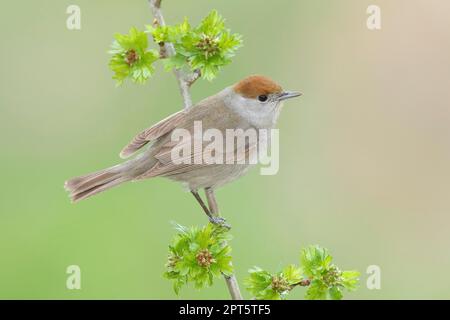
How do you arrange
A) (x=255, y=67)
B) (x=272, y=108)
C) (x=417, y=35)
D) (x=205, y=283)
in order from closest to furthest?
1. (x=205, y=283)
2. (x=272, y=108)
3. (x=255, y=67)
4. (x=417, y=35)

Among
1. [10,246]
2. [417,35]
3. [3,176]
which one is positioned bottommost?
[10,246]

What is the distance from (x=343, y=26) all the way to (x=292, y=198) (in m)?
1.94

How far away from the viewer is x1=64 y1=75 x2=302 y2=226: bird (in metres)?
4.09

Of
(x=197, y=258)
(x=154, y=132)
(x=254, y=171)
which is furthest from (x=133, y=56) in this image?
(x=254, y=171)

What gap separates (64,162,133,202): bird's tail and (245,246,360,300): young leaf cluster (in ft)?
4.04

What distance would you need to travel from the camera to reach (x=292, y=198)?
6480mm

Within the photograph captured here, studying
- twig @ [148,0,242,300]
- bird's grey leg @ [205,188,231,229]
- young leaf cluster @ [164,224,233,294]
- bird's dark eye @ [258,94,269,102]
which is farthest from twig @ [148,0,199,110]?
bird's dark eye @ [258,94,269,102]

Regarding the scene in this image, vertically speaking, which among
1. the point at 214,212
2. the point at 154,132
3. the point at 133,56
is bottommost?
the point at 214,212

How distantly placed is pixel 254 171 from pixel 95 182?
255 centimetres

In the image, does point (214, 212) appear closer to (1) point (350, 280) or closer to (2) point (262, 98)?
(2) point (262, 98)

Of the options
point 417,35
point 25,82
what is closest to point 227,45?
point 25,82

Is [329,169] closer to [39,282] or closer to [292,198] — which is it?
[292,198]

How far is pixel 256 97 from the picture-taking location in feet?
14.3

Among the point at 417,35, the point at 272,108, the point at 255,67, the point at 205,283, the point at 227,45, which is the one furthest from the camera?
the point at 417,35
